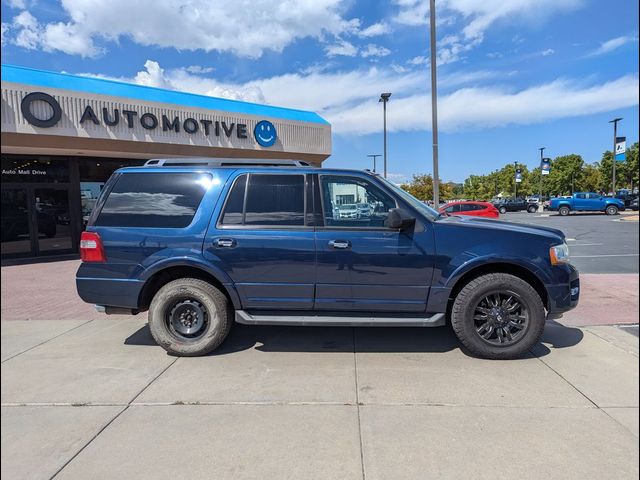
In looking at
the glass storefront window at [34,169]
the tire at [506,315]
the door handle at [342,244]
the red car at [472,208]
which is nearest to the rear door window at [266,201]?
the door handle at [342,244]

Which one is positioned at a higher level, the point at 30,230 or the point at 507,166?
the point at 507,166

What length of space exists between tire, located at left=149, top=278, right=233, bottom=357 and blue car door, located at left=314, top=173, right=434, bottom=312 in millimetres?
1050

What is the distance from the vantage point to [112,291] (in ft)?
15.0

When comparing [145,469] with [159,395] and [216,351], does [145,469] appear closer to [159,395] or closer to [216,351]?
[159,395]

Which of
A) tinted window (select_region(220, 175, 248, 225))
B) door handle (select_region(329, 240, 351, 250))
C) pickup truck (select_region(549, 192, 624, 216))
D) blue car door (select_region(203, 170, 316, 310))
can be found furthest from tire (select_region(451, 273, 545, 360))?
pickup truck (select_region(549, 192, 624, 216))

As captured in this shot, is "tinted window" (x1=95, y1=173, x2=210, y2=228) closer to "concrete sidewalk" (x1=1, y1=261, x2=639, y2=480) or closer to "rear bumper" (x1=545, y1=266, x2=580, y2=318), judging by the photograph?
"concrete sidewalk" (x1=1, y1=261, x2=639, y2=480)

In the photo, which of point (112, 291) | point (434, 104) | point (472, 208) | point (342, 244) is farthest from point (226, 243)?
point (472, 208)

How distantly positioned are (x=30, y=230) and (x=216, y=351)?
11219mm

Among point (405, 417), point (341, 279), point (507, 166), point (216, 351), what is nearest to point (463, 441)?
point (405, 417)

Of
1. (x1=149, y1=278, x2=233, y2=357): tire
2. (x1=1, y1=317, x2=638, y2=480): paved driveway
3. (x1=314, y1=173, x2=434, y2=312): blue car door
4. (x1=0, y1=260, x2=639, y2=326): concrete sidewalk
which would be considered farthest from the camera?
(x1=0, y1=260, x2=639, y2=326): concrete sidewalk

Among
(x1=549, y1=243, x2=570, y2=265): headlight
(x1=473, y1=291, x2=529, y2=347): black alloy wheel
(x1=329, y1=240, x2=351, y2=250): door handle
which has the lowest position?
(x1=473, y1=291, x2=529, y2=347): black alloy wheel

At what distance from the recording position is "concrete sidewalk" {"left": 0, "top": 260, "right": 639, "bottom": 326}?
5711 mm

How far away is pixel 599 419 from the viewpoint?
3.16 m

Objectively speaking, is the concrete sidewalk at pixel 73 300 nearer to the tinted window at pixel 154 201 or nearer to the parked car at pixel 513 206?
the tinted window at pixel 154 201
